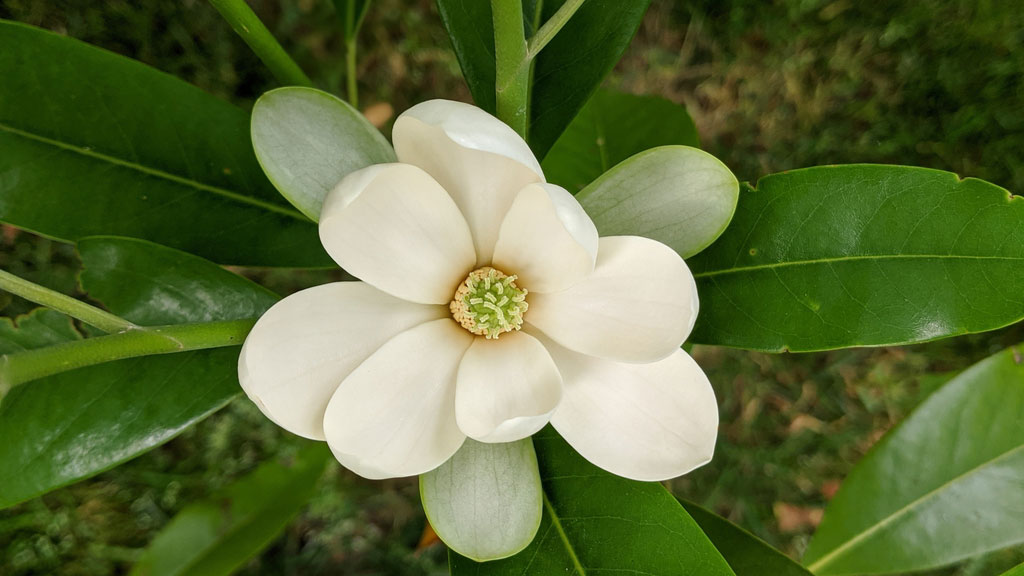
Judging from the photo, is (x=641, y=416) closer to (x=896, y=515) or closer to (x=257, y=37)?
(x=257, y=37)

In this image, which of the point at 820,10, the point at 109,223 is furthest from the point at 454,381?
the point at 820,10

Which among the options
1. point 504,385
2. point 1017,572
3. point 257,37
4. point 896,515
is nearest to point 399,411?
point 504,385

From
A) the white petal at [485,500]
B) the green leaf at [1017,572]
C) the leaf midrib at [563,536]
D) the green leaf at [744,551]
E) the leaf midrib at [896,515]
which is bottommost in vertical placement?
the leaf midrib at [896,515]

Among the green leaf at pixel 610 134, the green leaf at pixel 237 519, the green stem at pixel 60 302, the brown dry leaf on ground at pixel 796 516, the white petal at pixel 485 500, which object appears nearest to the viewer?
the green stem at pixel 60 302

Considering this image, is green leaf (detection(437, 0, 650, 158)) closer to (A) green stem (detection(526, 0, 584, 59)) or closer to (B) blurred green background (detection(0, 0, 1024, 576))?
(A) green stem (detection(526, 0, 584, 59))

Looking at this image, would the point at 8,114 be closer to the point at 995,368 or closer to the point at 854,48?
the point at 995,368

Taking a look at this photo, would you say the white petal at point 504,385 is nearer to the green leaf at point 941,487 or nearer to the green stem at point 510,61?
the green stem at point 510,61

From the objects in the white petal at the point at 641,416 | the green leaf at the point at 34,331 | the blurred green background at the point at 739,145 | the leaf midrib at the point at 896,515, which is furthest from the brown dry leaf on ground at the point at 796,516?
the green leaf at the point at 34,331

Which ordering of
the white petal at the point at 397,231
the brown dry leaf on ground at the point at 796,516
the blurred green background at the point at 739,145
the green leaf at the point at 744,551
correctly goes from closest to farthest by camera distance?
the white petal at the point at 397,231, the green leaf at the point at 744,551, the blurred green background at the point at 739,145, the brown dry leaf on ground at the point at 796,516
